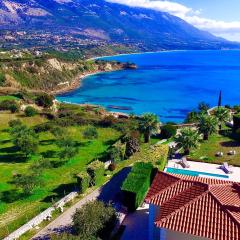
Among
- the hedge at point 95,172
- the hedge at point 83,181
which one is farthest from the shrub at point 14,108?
the hedge at point 83,181

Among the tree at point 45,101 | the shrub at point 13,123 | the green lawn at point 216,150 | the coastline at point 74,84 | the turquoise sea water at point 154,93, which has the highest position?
the green lawn at point 216,150

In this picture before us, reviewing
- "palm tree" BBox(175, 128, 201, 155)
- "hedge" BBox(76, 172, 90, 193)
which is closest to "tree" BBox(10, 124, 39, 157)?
"hedge" BBox(76, 172, 90, 193)

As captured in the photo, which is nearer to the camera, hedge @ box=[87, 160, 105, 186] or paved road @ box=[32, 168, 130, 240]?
paved road @ box=[32, 168, 130, 240]

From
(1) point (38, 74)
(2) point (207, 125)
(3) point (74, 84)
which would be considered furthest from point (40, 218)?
(3) point (74, 84)

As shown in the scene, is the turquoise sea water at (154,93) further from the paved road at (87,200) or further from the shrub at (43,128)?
the paved road at (87,200)

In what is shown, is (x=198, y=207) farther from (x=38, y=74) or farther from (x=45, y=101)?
(x=38, y=74)

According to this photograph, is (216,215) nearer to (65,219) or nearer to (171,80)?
(65,219)

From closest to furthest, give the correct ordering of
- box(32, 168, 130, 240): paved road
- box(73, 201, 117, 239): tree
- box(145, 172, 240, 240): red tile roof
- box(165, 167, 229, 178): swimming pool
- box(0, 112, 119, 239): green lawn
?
A: box(145, 172, 240, 240): red tile roof, box(73, 201, 117, 239): tree, box(32, 168, 130, 240): paved road, box(0, 112, 119, 239): green lawn, box(165, 167, 229, 178): swimming pool

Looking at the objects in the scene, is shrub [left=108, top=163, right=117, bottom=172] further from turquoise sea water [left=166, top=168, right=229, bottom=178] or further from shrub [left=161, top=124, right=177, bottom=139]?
shrub [left=161, top=124, right=177, bottom=139]
